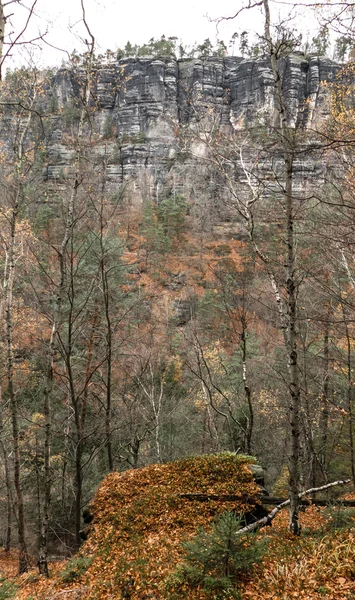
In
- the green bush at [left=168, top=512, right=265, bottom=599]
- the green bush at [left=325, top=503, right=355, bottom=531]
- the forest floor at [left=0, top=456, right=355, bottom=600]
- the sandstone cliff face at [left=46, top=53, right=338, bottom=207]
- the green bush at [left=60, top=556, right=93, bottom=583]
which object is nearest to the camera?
the green bush at [left=168, top=512, right=265, bottom=599]

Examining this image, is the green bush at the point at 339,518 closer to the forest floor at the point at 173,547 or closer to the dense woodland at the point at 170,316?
the forest floor at the point at 173,547

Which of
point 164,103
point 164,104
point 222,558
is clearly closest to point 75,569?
point 222,558

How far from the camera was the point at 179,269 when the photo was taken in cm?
3762

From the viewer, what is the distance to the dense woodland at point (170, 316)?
18.3ft

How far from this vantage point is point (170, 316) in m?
29.0

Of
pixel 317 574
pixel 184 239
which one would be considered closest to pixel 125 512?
pixel 317 574

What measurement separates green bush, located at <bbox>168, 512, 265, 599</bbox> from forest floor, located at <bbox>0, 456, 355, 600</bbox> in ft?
0.26

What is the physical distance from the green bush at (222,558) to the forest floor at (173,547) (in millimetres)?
78

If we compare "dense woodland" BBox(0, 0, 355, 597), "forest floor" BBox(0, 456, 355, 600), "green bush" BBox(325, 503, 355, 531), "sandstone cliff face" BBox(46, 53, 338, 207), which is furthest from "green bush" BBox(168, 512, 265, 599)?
"sandstone cliff face" BBox(46, 53, 338, 207)

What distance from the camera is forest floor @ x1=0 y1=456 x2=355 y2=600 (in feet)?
11.7

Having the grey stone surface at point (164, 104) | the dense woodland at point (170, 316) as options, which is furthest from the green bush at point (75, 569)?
the grey stone surface at point (164, 104)

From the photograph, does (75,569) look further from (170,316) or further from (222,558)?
(170,316)

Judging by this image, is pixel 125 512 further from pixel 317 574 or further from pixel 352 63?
pixel 352 63

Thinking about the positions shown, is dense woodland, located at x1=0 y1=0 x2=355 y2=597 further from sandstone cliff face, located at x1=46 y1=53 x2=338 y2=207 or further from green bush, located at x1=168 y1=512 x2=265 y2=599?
sandstone cliff face, located at x1=46 y1=53 x2=338 y2=207
